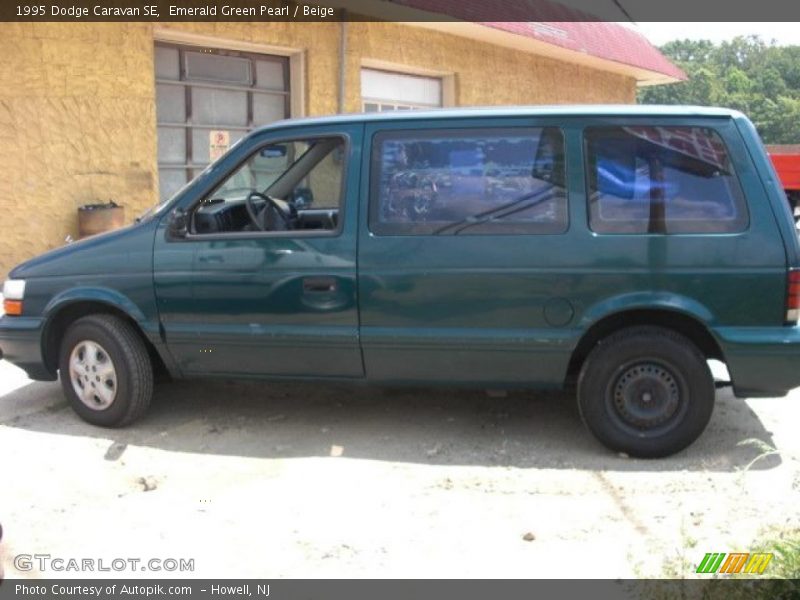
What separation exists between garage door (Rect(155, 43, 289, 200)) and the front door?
6094mm

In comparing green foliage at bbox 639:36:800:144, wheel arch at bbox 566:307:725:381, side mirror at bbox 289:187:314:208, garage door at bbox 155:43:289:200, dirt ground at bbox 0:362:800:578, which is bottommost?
dirt ground at bbox 0:362:800:578

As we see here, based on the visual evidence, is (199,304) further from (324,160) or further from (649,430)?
(649,430)

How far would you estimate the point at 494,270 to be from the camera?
4453 mm

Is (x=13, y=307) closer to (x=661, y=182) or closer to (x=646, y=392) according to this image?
(x=646, y=392)

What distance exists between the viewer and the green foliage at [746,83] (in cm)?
6231

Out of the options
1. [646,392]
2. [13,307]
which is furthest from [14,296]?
[646,392]

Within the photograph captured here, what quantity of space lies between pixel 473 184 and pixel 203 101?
7360 mm

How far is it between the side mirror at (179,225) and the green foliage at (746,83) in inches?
1881

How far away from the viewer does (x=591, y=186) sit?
4426 millimetres

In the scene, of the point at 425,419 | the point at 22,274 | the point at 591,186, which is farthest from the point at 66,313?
the point at 591,186

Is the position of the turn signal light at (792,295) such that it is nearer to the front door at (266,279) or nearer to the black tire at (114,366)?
the front door at (266,279)

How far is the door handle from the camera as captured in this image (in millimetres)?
4613

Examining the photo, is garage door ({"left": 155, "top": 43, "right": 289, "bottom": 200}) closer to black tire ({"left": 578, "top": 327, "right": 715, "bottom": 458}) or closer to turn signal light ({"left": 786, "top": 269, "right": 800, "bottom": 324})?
black tire ({"left": 578, "top": 327, "right": 715, "bottom": 458})

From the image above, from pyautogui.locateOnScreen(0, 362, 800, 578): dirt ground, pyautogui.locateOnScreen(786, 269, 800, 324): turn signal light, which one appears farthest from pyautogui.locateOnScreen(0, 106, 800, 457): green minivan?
pyautogui.locateOnScreen(0, 362, 800, 578): dirt ground
